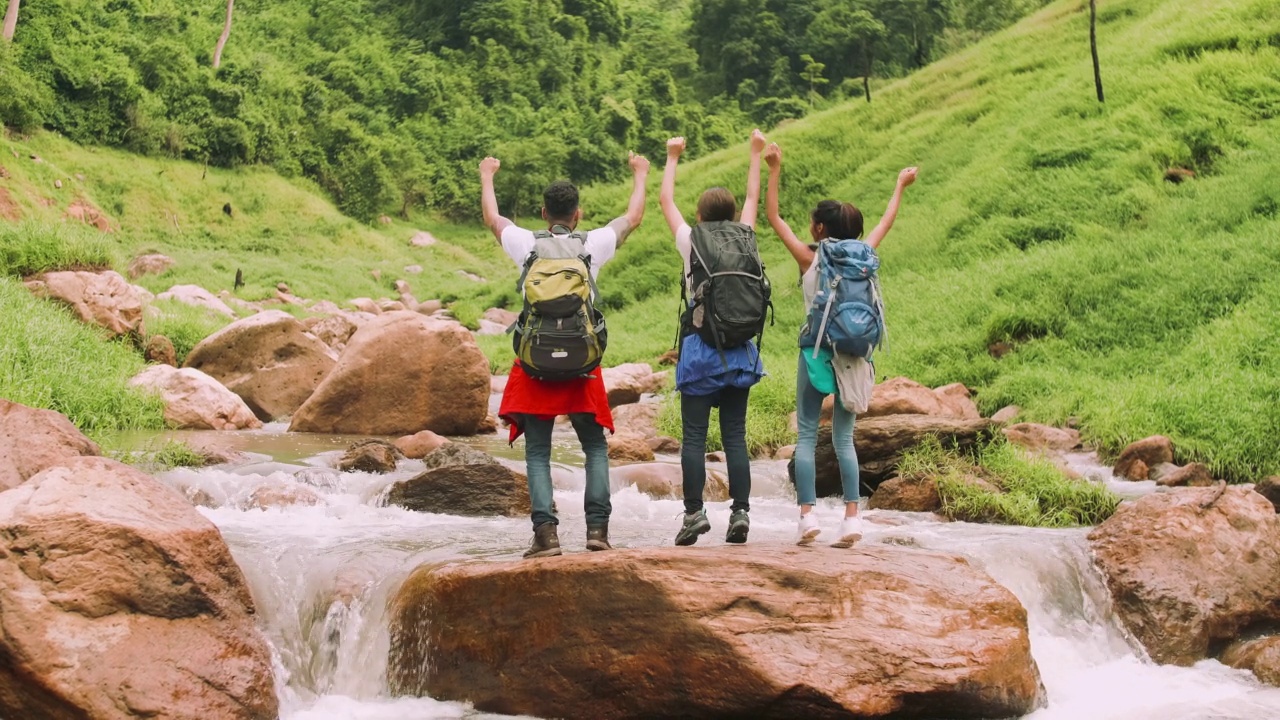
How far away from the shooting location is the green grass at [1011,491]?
8.67 meters

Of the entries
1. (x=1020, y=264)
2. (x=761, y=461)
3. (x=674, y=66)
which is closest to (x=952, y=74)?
(x=1020, y=264)

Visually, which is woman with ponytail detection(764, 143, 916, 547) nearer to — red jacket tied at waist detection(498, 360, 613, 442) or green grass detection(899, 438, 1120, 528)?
red jacket tied at waist detection(498, 360, 613, 442)

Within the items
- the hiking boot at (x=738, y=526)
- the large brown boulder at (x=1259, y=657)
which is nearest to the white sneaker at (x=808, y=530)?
the hiking boot at (x=738, y=526)

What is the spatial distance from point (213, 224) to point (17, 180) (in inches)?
400

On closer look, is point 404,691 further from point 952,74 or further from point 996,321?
point 952,74

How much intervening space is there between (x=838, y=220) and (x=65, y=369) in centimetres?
894

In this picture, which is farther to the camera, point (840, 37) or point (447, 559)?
point (840, 37)

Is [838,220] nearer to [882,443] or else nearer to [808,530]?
[808,530]

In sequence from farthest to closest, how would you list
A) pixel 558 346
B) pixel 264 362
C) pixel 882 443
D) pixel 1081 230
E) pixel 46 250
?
pixel 1081 230 → pixel 46 250 → pixel 264 362 → pixel 882 443 → pixel 558 346

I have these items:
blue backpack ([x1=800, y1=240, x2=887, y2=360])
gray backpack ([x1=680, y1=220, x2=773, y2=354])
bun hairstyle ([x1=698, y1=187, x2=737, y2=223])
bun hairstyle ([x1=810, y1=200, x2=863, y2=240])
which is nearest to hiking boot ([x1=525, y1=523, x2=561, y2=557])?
gray backpack ([x1=680, y1=220, x2=773, y2=354])

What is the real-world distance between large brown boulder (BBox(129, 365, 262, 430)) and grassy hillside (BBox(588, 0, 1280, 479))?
6.17 meters

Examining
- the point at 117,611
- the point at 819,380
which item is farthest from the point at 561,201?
the point at 117,611

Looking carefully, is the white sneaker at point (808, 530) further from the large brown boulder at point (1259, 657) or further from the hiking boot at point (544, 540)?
the large brown boulder at point (1259, 657)

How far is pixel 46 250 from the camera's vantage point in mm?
15148
